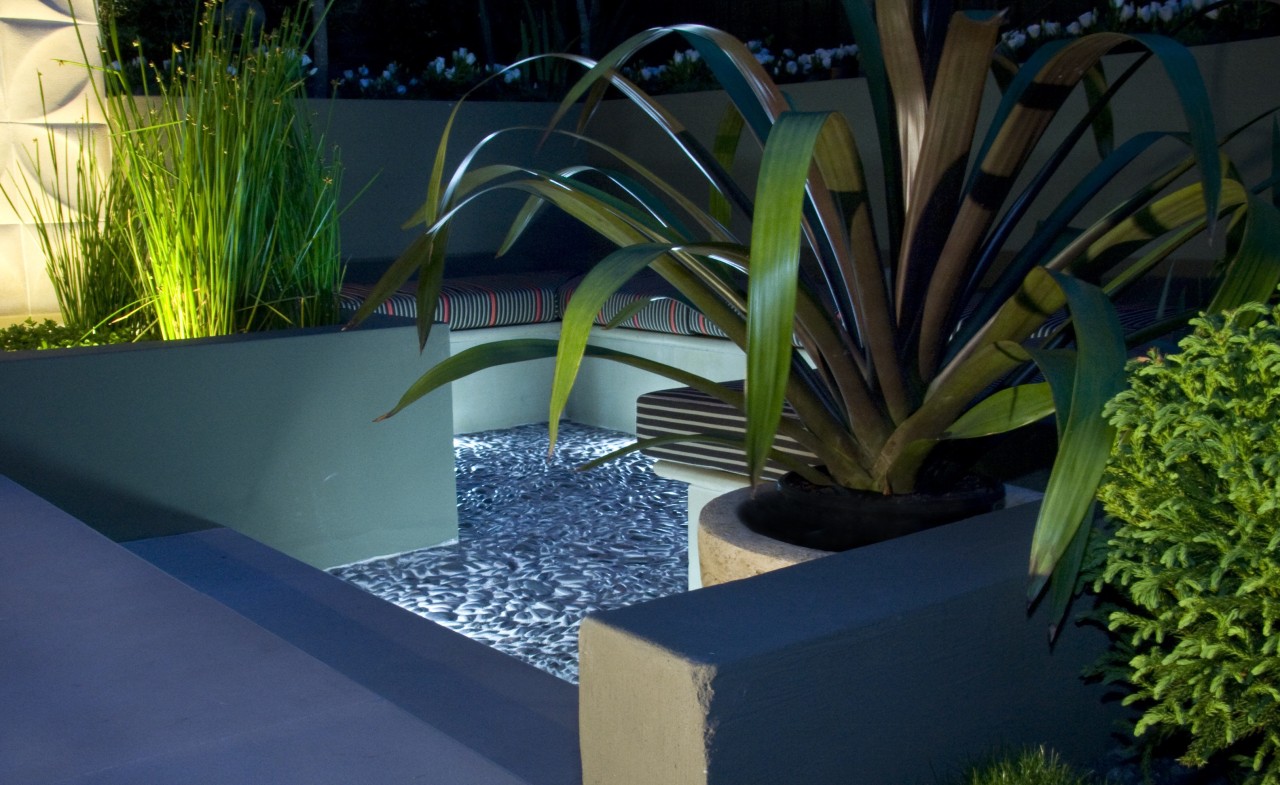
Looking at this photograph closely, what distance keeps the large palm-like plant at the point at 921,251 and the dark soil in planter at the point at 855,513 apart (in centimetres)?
3

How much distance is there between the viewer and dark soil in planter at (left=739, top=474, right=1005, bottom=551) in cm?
107

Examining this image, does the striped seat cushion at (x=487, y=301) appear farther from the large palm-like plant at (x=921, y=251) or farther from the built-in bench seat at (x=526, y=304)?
the large palm-like plant at (x=921, y=251)

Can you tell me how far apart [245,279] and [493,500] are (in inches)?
31.8

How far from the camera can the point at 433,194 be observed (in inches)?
43.0

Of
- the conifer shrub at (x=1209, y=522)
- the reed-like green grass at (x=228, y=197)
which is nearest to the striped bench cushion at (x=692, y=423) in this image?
the reed-like green grass at (x=228, y=197)

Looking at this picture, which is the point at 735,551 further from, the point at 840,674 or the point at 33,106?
the point at 33,106

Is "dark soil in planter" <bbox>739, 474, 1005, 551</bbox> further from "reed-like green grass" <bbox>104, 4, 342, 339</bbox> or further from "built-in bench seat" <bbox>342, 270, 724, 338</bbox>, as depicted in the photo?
"built-in bench seat" <bbox>342, 270, 724, 338</bbox>

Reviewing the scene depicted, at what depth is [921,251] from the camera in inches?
41.7

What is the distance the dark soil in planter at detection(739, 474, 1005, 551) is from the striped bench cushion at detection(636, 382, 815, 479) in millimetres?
656

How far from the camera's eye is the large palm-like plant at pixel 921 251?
0.89m

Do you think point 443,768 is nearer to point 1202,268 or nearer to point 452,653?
point 452,653

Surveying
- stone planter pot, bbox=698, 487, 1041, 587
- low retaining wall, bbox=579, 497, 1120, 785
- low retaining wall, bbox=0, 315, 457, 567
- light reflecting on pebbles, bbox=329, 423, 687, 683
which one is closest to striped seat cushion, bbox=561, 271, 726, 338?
light reflecting on pebbles, bbox=329, 423, 687, 683

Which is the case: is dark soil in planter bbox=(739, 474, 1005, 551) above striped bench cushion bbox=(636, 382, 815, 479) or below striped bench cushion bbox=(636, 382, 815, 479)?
above

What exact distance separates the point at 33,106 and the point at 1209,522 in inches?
101
